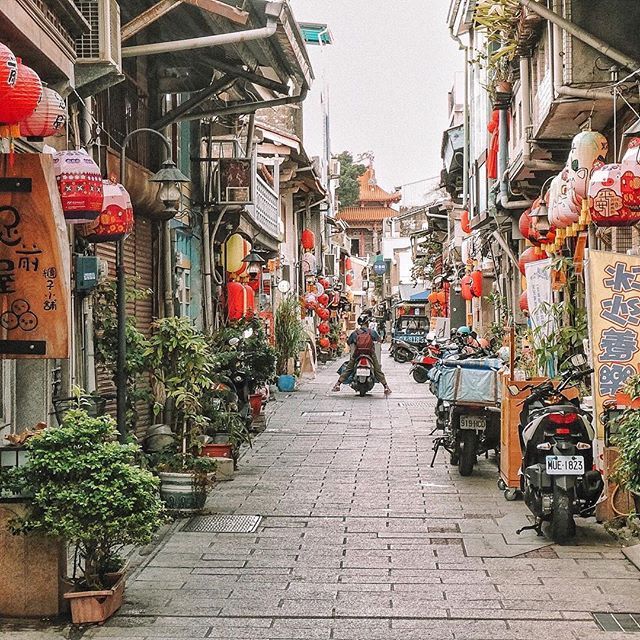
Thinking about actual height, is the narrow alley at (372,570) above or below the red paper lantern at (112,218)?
below

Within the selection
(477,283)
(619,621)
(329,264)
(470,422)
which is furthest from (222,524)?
(329,264)

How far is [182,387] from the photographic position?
13055 millimetres

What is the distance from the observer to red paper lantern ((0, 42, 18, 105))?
6613 millimetres

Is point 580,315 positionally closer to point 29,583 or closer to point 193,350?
point 193,350

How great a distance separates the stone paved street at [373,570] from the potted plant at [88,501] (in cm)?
27

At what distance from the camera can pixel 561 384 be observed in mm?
10969

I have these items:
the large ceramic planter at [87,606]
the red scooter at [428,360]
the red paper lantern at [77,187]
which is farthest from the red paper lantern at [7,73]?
the red scooter at [428,360]

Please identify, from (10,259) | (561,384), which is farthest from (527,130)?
(10,259)

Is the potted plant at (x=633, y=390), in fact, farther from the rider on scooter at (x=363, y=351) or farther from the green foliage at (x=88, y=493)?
the rider on scooter at (x=363, y=351)

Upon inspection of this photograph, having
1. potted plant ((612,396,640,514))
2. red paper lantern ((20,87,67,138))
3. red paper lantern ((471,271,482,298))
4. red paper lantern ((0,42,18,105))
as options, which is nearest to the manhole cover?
red paper lantern ((471,271,482,298))

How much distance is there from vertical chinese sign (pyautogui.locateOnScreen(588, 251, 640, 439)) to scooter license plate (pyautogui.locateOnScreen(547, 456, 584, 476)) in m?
0.53

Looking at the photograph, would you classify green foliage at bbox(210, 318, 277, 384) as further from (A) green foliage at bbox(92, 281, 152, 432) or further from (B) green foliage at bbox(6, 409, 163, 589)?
(B) green foliage at bbox(6, 409, 163, 589)

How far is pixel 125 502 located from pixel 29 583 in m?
0.90

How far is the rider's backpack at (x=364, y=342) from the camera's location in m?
29.5
